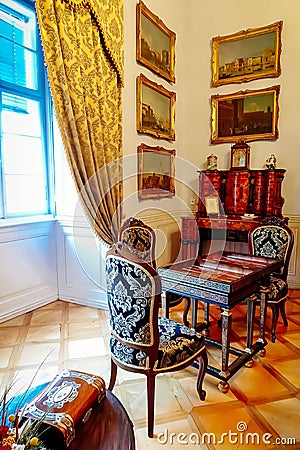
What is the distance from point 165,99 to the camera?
164 inches

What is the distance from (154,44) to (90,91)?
64.0 inches

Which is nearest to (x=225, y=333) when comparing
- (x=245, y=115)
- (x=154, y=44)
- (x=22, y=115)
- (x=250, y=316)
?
(x=250, y=316)

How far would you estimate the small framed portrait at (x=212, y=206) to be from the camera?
169 inches

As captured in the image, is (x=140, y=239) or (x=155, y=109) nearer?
(x=140, y=239)

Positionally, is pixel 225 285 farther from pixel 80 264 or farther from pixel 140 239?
pixel 80 264

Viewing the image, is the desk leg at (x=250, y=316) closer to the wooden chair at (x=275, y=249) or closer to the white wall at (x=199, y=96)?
the wooden chair at (x=275, y=249)

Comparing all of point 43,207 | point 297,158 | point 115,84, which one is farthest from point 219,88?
point 43,207

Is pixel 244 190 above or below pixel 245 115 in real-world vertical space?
below

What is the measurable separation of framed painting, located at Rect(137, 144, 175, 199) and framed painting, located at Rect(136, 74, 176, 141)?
22 cm

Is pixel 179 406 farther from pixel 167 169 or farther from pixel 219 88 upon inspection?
pixel 219 88

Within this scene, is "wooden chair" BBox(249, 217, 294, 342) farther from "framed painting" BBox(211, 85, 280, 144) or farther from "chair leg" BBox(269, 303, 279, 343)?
"framed painting" BBox(211, 85, 280, 144)

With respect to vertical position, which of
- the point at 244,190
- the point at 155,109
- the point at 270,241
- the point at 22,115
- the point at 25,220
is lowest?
the point at 270,241

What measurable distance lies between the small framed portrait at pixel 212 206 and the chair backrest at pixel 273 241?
125 centimetres

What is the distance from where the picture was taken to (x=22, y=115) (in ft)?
10.7
